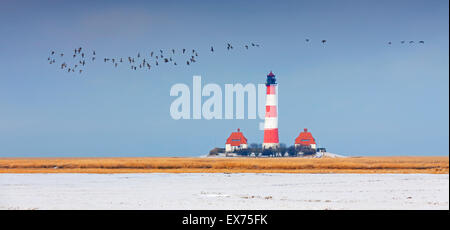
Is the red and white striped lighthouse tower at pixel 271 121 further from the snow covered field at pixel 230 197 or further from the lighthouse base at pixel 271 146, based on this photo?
the snow covered field at pixel 230 197

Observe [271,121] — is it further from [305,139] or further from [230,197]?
[230,197]

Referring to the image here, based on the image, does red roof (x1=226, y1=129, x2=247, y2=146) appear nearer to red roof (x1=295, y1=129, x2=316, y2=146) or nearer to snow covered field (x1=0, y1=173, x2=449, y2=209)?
red roof (x1=295, y1=129, x2=316, y2=146)

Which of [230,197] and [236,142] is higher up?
[236,142]

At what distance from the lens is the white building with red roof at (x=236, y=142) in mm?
73875

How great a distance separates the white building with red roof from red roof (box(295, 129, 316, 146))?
20.9 feet

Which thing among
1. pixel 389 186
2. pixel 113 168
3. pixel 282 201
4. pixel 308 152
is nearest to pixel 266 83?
pixel 308 152

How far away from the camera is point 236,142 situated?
74.4 metres

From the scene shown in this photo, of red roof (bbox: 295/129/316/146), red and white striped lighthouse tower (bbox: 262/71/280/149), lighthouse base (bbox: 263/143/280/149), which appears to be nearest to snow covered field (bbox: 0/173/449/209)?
red and white striped lighthouse tower (bbox: 262/71/280/149)

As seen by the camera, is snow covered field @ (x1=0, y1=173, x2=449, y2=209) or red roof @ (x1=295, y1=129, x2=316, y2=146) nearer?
snow covered field @ (x1=0, y1=173, x2=449, y2=209)

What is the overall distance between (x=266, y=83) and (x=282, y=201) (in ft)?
178

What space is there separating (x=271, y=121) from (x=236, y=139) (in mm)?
6360

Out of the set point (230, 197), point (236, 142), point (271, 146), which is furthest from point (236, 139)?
point (230, 197)

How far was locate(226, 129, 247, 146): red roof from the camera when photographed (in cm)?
7425
